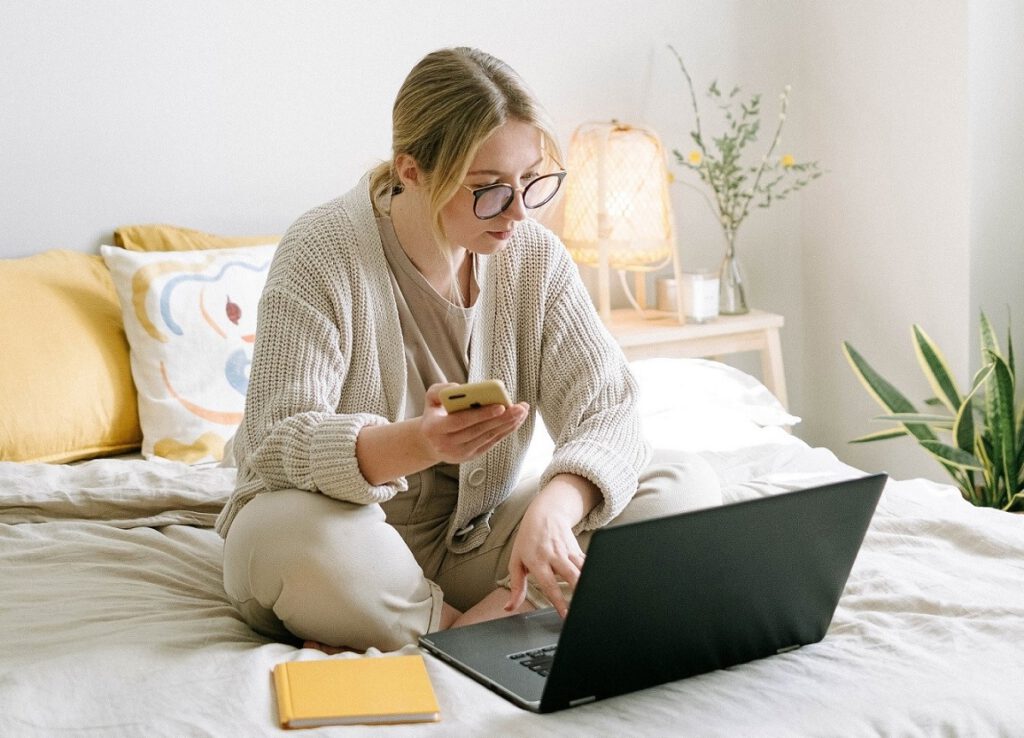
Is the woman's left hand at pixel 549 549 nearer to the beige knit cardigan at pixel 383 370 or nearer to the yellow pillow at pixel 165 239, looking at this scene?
the beige knit cardigan at pixel 383 370

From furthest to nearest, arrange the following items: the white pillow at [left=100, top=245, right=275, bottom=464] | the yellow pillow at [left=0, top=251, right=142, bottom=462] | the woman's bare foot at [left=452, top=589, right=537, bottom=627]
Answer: the white pillow at [left=100, top=245, right=275, bottom=464] → the yellow pillow at [left=0, top=251, right=142, bottom=462] → the woman's bare foot at [left=452, top=589, right=537, bottom=627]

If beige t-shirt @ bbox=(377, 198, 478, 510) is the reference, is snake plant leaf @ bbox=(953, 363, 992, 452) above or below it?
below

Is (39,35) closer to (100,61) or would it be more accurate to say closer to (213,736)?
(100,61)

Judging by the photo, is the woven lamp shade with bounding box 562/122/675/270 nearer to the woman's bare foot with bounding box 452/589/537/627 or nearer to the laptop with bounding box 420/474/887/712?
the woman's bare foot with bounding box 452/589/537/627

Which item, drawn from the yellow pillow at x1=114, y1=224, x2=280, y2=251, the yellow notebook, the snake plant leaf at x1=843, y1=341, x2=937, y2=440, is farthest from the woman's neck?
the snake plant leaf at x1=843, y1=341, x2=937, y2=440

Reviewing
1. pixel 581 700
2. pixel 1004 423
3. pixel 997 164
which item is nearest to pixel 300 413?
pixel 581 700

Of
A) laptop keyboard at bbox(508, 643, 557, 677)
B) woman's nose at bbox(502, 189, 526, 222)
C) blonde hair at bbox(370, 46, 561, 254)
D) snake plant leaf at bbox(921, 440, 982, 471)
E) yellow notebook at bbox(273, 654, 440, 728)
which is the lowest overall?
snake plant leaf at bbox(921, 440, 982, 471)

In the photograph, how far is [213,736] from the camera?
1052 mm

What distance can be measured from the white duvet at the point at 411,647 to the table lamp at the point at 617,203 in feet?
3.34

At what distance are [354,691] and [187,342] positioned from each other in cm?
128

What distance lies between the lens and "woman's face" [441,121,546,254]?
4.74 ft

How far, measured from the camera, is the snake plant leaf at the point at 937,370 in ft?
8.89

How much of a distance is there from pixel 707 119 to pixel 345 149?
3.13 feet

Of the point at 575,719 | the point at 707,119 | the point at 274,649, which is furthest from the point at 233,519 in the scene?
the point at 707,119
